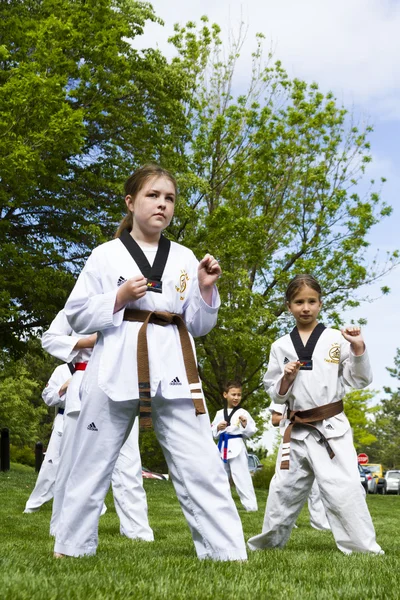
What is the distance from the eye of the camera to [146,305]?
4344 millimetres

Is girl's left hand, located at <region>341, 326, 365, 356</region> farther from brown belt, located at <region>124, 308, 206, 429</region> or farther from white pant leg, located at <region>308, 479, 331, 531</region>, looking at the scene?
white pant leg, located at <region>308, 479, 331, 531</region>

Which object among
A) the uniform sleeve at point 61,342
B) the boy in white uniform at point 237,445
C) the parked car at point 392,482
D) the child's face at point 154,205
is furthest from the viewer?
the parked car at point 392,482

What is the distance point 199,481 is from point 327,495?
5.42ft

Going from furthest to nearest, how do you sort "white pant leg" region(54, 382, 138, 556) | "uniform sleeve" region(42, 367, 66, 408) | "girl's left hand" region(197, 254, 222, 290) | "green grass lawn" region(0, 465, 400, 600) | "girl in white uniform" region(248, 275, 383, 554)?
"uniform sleeve" region(42, 367, 66, 408)
"girl in white uniform" region(248, 275, 383, 554)
"girl's left hand" region(197, 254, 222, 290)
"white pant leg" region(54, 382, 138, 556)
"green grass lawn" region(0, 465, 400, 600)

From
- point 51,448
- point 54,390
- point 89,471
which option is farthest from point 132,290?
point 51,448

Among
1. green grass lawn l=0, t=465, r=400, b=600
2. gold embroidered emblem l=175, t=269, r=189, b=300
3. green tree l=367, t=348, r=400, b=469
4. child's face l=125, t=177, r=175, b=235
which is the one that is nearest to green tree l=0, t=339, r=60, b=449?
child's face l=125, t=177, r=175, b=235

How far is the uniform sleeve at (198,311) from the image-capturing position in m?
4.45

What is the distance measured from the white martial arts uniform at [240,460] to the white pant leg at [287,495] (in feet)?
23.7

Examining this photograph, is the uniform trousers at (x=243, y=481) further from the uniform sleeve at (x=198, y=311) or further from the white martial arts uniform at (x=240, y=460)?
the uniform sleeve at (x=198, y=311)

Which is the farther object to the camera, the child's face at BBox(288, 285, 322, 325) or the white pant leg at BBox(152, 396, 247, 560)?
the child's face at BBox(288, 285, 322, 325)

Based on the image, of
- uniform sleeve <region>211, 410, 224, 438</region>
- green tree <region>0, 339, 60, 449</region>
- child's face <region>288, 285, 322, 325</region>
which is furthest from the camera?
green tree <region>0, 339, 60, 449</region>

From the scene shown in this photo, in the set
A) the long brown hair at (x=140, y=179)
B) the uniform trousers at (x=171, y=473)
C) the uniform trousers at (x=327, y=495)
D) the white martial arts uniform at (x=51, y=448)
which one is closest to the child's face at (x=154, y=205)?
the long brown hair at (x=140, y=179)

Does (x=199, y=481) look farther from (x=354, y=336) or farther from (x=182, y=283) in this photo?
(x=354, y=336)

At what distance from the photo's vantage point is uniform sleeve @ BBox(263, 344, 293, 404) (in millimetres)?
5750
